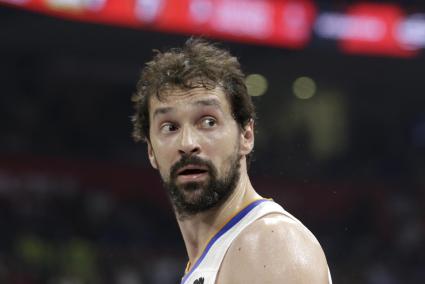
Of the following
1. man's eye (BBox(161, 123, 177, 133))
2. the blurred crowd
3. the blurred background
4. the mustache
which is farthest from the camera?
the blurred background

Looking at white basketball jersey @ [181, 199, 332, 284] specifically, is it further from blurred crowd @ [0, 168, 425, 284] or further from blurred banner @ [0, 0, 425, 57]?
blurred crowd @ [0, 168, 425, 284]

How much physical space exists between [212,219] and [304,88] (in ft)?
54.4

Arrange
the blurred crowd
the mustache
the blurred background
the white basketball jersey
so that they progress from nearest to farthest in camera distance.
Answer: the white basketball jersey → the mustache → the blurred crowd → the blurred background

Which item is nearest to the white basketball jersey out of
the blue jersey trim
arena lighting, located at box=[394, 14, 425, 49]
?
the blue jersey trim

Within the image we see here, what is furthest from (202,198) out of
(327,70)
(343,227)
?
(327,70)

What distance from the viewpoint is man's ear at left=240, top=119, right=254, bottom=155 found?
3096mm

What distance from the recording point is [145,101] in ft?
10.7

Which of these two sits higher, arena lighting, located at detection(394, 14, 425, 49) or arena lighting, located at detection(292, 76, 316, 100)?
arena lighting, located at detection(394, 14, 425, 49)

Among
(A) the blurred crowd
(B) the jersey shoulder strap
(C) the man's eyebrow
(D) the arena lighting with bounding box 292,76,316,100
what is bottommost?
(A) the blurred crowd

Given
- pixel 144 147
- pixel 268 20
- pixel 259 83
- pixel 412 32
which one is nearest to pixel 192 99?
pixel 268 20

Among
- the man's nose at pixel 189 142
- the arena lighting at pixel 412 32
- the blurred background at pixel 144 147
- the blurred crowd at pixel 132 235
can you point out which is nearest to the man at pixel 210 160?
the man's nose at pixel 189 142

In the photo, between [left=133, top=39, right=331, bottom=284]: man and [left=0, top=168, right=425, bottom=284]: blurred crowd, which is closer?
[left=133, top=39, right=331, bottom=284]: man

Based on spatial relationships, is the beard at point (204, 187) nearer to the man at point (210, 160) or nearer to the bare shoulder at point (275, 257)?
the man at point (210, 160)

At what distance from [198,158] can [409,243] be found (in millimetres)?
12907
